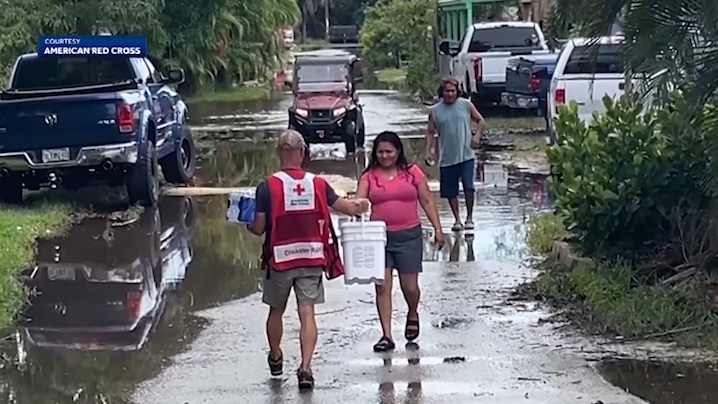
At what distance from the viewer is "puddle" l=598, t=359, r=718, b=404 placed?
733 centimetres

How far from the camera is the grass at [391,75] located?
159 ft

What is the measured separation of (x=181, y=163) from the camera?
17.8m

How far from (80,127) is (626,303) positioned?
776cm

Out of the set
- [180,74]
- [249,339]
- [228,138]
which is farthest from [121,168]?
→ [228,138]

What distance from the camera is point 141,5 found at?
28750 millimetres

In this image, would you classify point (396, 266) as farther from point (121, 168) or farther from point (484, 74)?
point (484, 74)

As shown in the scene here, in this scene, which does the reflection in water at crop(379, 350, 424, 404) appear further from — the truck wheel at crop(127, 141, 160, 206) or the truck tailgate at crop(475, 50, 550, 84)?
the truck tailgate at crop(475, 50, 550, 84)

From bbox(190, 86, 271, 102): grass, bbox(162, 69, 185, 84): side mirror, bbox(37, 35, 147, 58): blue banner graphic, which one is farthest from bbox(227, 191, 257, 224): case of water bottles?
bbox(190, 86, 271, 102): grass

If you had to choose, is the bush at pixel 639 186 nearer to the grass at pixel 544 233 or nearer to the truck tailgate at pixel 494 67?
the grass at pixel 544 233

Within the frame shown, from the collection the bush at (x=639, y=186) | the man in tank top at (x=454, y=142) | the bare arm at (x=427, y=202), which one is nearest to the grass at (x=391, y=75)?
the man in tank top at (x=454, y=142)

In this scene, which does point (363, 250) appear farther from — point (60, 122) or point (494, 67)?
point (494, 67)

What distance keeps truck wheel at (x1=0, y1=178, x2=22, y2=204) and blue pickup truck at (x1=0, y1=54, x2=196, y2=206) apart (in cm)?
1

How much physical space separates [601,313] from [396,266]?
62.5 inches

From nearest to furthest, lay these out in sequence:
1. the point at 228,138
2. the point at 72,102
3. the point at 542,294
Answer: the point at 542,294, the point at 72,102, the point at 228,138
